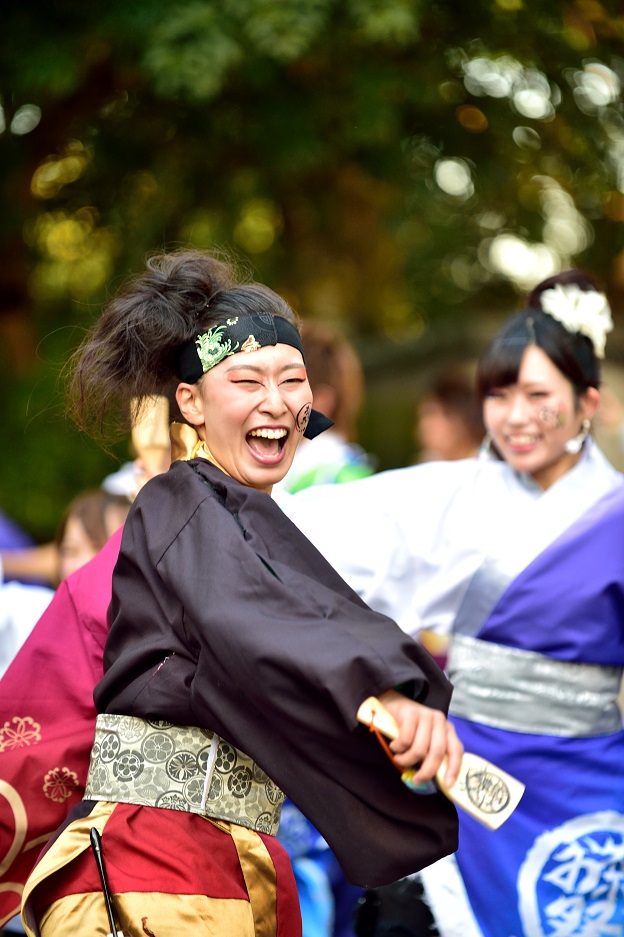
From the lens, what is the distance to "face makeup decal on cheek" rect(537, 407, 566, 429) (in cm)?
331

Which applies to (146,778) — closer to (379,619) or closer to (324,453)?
(379,619)

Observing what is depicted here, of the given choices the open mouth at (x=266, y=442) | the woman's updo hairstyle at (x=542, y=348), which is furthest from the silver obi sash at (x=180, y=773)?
the woman's updo hairstyle at (x=542, y=348)

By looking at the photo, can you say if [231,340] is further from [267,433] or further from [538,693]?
[538,693]

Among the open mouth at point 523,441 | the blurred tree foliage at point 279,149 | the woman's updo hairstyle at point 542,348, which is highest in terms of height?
the blurred tree foliage at point 279,149

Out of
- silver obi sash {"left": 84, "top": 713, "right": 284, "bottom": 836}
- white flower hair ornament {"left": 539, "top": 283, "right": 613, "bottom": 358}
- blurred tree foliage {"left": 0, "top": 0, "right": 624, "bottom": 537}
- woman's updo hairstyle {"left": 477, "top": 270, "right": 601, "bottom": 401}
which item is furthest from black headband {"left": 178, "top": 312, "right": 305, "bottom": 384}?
blurred tree foliage {"left": 0, "top": 0, "right": 624, "bottom": 537}

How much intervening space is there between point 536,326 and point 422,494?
58cm

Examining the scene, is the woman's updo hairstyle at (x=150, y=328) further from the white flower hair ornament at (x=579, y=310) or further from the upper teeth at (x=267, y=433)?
the white flower hair ornament at (x=579, y=310)

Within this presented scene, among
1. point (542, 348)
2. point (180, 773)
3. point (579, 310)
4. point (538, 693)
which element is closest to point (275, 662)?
point (180, 773)

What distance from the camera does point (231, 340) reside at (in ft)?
7.63

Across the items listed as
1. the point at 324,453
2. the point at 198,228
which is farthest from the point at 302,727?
the point at 198,228

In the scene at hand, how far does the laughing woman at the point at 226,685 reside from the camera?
6.25 ft

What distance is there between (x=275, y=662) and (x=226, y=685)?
149 millimetres

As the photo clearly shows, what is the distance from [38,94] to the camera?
5.48m

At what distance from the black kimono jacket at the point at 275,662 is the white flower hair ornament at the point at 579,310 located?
1.55 m
